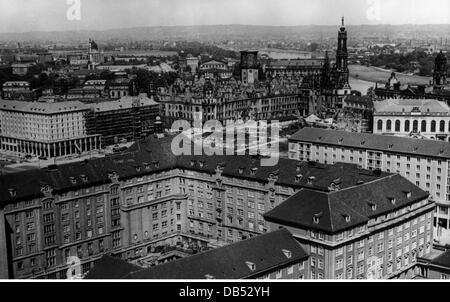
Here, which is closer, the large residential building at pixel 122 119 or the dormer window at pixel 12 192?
the dormer window at pixel 12 192

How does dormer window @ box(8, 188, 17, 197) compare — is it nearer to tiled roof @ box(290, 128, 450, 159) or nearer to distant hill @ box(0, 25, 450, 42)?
distant hill @ box(0, 25, 450, 42)

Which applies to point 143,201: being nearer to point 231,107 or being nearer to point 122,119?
point 122,119

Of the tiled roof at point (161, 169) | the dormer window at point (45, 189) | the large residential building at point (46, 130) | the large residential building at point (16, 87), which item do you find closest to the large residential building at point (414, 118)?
the tiled roof at point (161, 169)

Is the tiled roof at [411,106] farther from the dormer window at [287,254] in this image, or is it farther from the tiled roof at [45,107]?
the dormer window at [287,254]

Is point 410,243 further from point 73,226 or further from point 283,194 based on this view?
point 73,226
